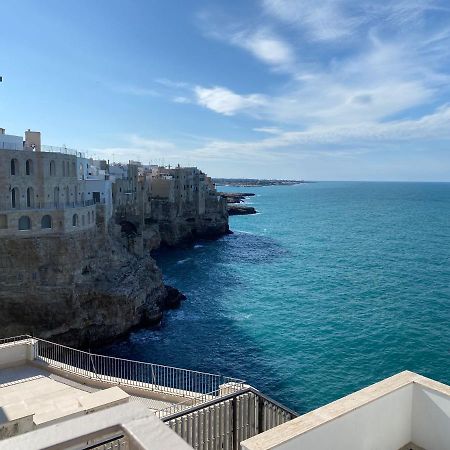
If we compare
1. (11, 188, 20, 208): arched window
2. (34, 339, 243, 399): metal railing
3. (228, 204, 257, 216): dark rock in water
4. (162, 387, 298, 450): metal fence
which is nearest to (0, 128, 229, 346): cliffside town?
(11, 188, 20, 208): arched window

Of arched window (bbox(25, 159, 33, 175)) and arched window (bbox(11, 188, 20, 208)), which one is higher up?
arched window (bbox(25, 159, 33, 175))

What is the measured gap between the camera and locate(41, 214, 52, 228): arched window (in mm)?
34781

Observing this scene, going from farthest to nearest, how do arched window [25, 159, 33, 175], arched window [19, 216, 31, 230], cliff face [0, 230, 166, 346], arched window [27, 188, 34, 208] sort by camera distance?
arched window [27, 188, 34, 208] < arched window [25, 159, 33, 175] < arched window [19, 216, 31, 230] < cliff face [0, 230, 166, 346]

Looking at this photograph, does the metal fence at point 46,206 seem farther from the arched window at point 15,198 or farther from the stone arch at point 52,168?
the stone arch at point 52,168

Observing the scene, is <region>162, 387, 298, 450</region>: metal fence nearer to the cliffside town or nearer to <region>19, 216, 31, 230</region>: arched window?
the cliffside town

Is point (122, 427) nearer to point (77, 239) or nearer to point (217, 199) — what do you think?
point (77, 239)

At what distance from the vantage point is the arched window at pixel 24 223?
3366cm

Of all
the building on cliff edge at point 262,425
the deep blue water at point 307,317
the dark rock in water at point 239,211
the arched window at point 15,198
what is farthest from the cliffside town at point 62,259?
the dark rock in water at point 239,211

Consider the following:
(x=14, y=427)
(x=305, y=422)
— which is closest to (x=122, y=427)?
(x=305, y=422)

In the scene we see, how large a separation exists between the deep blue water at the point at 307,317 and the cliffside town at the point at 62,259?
284 centimetres

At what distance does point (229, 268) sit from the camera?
6353 centimetres

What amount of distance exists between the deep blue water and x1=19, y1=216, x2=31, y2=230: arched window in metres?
11.4

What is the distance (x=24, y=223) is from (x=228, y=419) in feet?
98.0

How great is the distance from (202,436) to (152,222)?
7179cm
